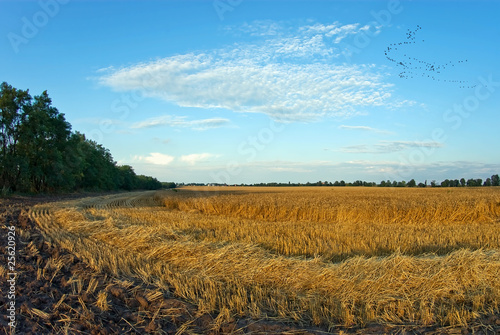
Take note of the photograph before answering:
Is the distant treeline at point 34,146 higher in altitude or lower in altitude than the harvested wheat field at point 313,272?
higher

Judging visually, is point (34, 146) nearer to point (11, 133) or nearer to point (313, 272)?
point (11, 133)

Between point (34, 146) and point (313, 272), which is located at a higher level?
point (34, 146)

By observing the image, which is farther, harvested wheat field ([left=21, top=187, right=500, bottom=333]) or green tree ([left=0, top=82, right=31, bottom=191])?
green tree ([left=0, top=82, right=31, bottom=191])

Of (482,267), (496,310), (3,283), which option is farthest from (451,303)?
(3,283)

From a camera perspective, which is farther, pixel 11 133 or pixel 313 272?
pixel 11 133

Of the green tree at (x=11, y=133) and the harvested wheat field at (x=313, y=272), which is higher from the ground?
the green tree at (x=11, y=133)

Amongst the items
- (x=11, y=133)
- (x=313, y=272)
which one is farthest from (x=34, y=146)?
(x=313, y=272)

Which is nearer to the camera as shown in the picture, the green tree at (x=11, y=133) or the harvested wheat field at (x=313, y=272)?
the harvested wheat field at (x=313, y=272)

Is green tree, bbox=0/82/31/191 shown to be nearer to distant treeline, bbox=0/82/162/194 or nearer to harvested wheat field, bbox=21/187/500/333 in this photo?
distant treeline, bbox=0/82/162/194

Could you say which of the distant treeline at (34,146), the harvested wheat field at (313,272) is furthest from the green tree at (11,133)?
the harvested wheat field at (313,272)

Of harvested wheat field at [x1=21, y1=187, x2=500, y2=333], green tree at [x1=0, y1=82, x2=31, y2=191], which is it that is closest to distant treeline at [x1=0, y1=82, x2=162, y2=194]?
green tree at [x1=0, y1=82, x2=31, y2=191]

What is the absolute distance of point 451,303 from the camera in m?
5.08

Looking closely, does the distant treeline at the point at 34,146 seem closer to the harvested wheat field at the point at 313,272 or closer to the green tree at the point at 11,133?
the green tree at the point at 11,133

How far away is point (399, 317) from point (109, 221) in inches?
436
